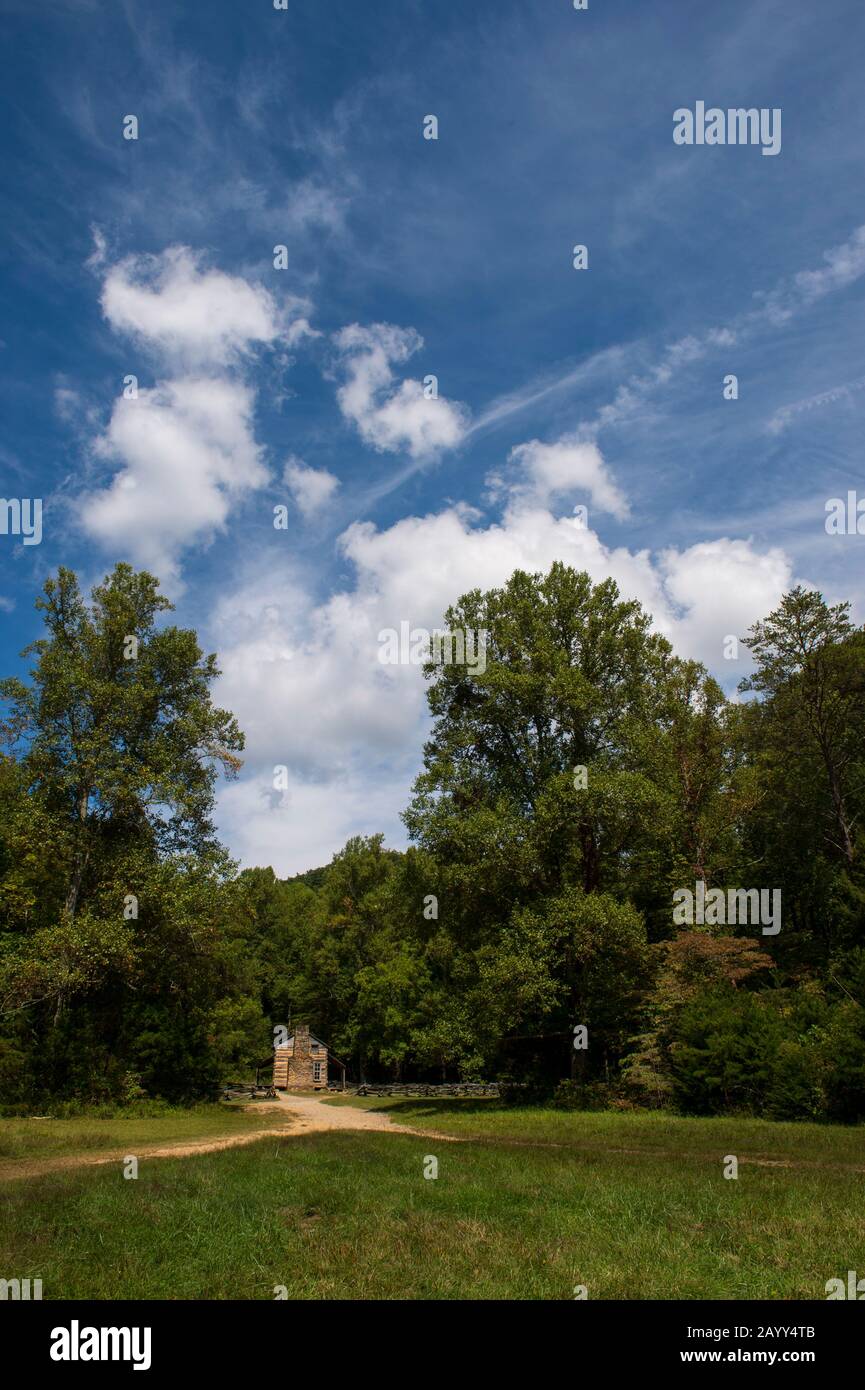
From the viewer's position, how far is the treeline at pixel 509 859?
2883cm

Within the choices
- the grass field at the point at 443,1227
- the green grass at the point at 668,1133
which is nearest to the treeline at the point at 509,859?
the green grass at the point at 668,1133

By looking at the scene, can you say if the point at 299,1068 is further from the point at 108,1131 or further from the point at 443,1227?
the point at 443,1227

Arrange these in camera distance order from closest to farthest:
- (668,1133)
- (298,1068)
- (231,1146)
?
(231,1146) → (668,1133) → (298,1068)

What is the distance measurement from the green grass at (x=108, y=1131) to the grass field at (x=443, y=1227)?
4.85 m

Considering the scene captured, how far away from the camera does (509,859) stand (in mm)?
31094

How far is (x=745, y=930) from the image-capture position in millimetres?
39562

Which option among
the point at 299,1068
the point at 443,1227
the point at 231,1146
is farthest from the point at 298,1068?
the point at 443,1227

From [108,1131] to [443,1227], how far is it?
17324mm

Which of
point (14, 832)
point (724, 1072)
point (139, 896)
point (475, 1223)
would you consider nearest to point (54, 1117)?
point (139, 896)

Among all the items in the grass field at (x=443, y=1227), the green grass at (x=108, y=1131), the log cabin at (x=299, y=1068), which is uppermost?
the grass field at (x=443, y=1227)

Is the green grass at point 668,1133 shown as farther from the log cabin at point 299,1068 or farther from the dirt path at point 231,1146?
the log cabin at point 299,1068

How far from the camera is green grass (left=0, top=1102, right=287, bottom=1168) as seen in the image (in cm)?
1684

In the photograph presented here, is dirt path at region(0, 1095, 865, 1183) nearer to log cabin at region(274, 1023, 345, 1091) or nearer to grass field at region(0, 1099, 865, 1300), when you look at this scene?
grass field at region(0, 1099, 865, 1300)

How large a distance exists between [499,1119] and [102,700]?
22217 mm
